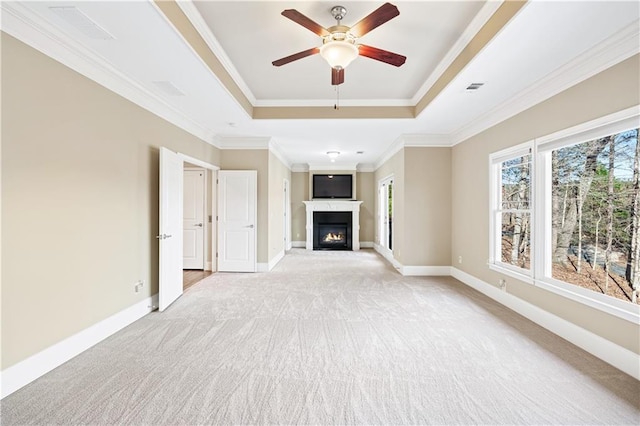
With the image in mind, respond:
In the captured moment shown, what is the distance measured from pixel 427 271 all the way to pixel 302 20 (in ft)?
15.2

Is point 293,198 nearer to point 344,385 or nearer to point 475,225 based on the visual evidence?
point 475,225

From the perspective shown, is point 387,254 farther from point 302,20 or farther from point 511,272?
point 302,20

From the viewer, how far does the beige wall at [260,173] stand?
5742 millimetres

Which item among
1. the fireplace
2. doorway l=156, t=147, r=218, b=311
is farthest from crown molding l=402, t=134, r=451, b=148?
the fireplace

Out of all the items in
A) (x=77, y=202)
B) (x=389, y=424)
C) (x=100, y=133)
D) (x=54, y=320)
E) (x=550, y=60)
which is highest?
(x=550, y=60)

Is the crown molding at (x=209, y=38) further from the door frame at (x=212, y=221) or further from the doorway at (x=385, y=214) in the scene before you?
the doorway at (x=385, y=214)

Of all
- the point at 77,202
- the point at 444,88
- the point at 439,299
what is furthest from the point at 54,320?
the point at 444,88

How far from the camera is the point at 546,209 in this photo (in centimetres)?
308

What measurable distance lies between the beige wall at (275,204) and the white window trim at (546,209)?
396cm

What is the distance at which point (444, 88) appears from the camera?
3391mm

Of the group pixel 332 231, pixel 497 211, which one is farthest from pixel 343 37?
pixel 332 231

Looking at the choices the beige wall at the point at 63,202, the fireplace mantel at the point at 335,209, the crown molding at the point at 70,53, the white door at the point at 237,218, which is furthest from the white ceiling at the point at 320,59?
the fireplace mantel at the point at 335,209

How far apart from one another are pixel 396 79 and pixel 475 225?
2519mm

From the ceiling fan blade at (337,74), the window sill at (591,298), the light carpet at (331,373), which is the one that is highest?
the ceiling fan blade at (337,74)
